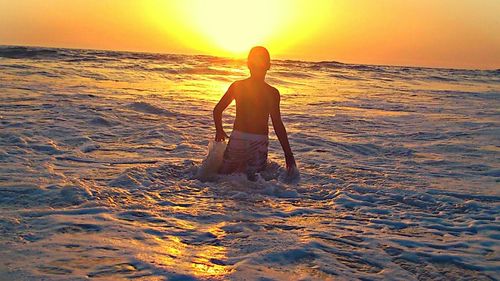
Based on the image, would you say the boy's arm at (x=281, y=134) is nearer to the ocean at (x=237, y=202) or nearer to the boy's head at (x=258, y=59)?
the ocean at (x=237, y=202)

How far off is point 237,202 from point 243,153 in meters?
1.00

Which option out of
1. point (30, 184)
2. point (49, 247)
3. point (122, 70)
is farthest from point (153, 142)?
point (122, 70)

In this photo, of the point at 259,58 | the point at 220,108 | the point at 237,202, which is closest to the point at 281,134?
the point at 220,108

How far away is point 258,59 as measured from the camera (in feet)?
19.3

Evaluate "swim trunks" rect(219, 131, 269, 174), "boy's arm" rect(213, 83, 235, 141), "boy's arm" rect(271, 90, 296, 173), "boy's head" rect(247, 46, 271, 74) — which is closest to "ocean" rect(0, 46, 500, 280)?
"swim trunks" rect(219, 131, 269, 174)

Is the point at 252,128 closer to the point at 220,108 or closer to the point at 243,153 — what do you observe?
the point at 243,153

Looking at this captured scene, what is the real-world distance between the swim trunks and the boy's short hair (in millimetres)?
827

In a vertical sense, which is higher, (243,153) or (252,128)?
(252,128)

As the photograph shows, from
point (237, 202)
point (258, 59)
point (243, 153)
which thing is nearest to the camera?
point (237, 202)

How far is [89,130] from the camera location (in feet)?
29.3

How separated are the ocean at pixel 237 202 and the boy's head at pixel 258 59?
1.30 meters

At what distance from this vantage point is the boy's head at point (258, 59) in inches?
231

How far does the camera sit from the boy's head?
231 inches

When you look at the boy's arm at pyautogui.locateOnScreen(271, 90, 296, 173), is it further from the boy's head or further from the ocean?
the boy's head
